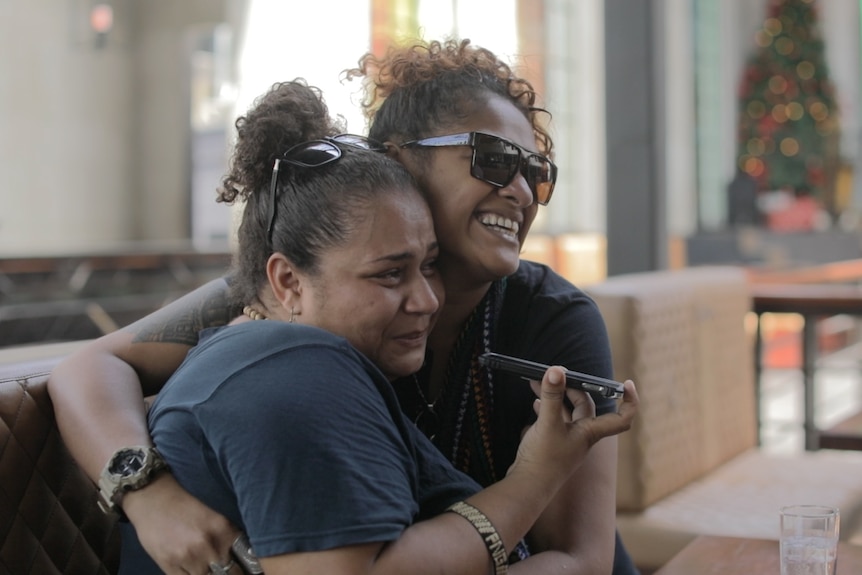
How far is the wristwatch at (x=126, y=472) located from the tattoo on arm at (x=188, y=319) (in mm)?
298

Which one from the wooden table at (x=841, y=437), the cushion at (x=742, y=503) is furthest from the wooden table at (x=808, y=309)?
the cushion at (x=742, y=503)

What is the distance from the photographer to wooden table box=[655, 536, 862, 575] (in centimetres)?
135

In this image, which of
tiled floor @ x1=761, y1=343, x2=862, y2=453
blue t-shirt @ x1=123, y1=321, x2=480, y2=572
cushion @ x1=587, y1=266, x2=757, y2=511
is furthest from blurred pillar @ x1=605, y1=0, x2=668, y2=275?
blue t-shirt @ x1=123, y1=321, x2=480, y2=572

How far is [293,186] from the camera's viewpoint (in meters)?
1.18

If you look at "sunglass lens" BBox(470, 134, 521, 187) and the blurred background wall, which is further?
the blurred background wall

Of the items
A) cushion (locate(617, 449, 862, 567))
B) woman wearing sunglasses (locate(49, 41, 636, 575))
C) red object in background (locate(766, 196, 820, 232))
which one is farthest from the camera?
red object in background (locate(766, 196, 820, 232))

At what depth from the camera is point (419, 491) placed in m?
1.06

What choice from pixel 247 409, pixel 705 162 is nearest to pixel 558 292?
pixel 247 409

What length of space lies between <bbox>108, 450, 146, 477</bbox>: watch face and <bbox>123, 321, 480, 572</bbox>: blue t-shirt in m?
0.05

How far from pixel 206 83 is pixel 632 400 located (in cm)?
923

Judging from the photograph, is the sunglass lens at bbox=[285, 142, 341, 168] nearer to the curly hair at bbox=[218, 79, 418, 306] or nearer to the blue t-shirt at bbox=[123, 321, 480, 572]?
the curly hair at bbox=[218, 79, 418, 306]

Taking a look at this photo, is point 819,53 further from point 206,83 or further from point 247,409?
point 247,409

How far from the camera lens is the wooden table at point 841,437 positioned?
11.1ft

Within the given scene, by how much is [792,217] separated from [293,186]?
11.0 m
